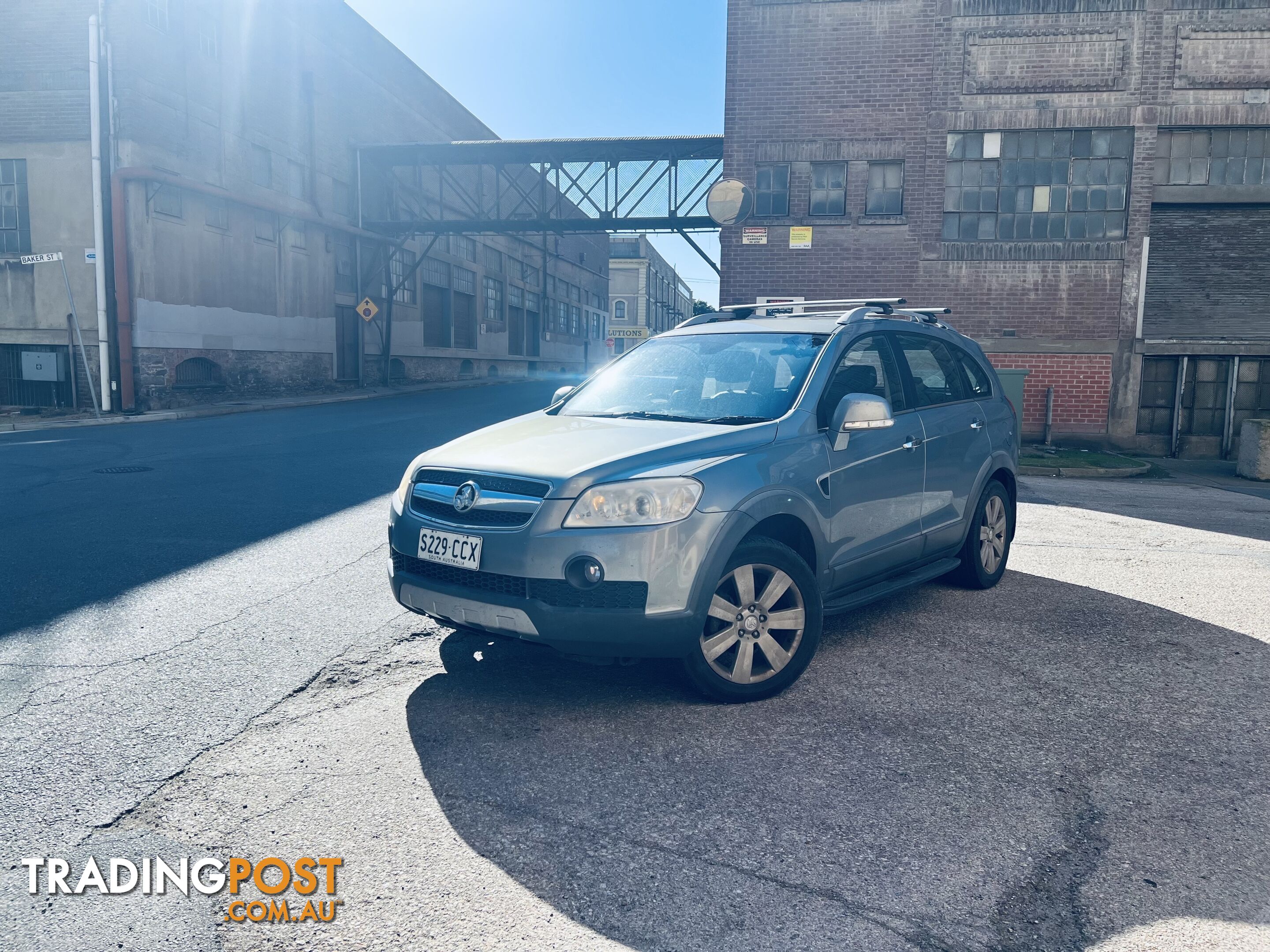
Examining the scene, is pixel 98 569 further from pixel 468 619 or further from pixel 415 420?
pixel 415 420

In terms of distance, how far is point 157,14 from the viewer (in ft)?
69.3

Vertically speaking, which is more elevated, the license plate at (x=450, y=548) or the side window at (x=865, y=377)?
the side window at (x=865, y=377)

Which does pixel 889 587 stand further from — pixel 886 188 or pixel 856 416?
pixel 886 188

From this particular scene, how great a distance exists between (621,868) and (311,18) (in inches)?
1235

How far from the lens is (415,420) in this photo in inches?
727

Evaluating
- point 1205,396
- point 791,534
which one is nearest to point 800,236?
point 1205,396

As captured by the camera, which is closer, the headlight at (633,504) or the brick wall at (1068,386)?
the headlight at (633,504)

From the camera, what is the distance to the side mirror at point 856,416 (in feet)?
14.5

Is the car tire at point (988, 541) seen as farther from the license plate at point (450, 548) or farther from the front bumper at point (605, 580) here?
the license plate at point (450, 548)

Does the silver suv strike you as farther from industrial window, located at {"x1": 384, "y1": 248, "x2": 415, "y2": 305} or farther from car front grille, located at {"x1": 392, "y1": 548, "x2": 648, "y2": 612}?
industrial window, located at {"x1": 384, "y1": 248, "x2": 415, "y2": 305}

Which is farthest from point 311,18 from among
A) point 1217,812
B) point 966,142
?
point 1217,812

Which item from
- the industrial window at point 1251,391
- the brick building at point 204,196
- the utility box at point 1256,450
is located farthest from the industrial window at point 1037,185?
the brick building at point 204,196

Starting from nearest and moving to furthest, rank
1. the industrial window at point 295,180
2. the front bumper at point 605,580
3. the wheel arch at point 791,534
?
the front bumper at point 605,580 < the wheel arch at point 791,534 < the industrial window at point 295,180

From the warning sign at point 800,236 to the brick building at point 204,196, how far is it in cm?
1383
